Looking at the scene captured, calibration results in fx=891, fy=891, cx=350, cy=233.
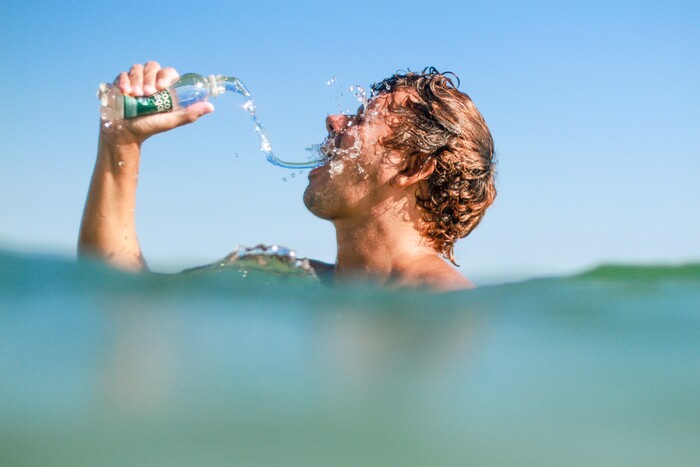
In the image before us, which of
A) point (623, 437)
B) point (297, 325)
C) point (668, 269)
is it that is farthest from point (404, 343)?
point (668, 269)

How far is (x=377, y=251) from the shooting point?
4.91m

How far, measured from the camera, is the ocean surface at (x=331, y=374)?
3629 mm

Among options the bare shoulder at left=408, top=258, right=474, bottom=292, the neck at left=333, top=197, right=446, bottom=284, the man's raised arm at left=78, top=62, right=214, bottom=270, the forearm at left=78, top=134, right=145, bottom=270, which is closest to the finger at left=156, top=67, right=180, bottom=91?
the man's raised arm at left=78, top=62, right=214, bottom=270

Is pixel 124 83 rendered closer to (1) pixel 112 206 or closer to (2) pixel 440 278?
(1) pixel 112 206

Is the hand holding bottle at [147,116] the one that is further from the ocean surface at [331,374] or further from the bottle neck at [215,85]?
the ocean surface at [331,374]

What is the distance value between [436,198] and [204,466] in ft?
7.11

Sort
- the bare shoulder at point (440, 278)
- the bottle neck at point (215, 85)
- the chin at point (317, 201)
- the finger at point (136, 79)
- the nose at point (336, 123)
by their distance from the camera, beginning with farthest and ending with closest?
the nose at point (336, 123) < the chin at point (317, 201) < the bottle neck at point (215, 85) < the bare shoulder at point (440, 278) < the finger at point (136, 79)

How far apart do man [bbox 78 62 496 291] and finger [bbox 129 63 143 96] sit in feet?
0.61

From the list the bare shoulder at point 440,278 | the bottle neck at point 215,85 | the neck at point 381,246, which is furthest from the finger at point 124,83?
the bare shoulder at point 440,278

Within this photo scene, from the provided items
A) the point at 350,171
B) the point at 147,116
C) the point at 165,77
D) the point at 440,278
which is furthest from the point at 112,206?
the point at 440,278

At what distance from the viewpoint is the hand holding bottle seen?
4.34 meters

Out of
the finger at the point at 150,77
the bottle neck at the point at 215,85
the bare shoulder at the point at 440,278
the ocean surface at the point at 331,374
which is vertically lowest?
the ocean surface at the point at 331,374

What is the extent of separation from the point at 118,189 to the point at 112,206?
95mm

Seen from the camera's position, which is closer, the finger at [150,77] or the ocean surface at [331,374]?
the ocean surface at [331,374]
